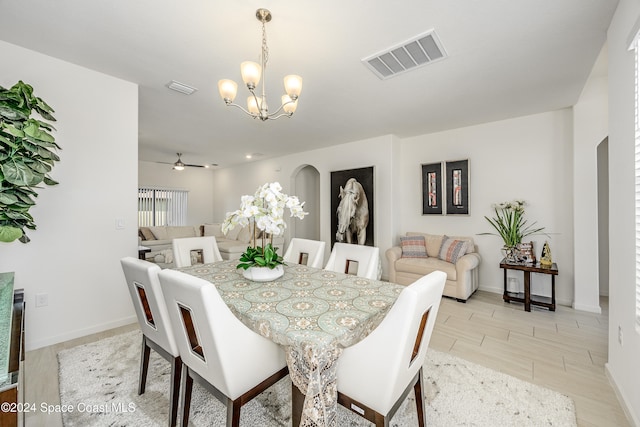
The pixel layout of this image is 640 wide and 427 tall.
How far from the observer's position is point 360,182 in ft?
16.0

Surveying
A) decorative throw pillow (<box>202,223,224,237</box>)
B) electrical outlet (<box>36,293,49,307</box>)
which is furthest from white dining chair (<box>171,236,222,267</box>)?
decorative throw pillow (<box>202,223,224,237</box>)

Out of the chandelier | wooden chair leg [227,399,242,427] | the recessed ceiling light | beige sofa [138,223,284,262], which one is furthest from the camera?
beige sofa [138,223,284,262]

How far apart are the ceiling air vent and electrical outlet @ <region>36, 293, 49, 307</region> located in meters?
3.45

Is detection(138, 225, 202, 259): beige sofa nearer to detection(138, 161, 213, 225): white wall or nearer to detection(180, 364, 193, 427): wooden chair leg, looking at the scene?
detection(138, 161, 213, 225): white wall

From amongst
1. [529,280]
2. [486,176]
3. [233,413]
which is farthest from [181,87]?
[529,280]

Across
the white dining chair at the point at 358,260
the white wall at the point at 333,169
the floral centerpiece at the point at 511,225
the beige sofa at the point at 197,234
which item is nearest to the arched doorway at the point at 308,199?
the white wall at the point at 333,169

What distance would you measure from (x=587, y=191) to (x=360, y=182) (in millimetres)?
2970

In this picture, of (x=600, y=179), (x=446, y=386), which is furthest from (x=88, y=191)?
(x=600, y=179)

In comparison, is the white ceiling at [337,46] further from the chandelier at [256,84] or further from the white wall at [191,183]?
the white wall at [191,183]

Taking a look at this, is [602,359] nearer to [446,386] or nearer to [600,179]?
[446,386]

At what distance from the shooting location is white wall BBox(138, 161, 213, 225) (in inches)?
285

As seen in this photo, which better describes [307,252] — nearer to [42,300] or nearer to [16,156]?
[16,156]

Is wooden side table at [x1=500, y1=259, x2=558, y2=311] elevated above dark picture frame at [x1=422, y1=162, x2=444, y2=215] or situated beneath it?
situated beneath

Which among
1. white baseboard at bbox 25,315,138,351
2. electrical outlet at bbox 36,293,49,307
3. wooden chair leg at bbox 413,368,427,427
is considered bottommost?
white baseboard at bbox 25,315,138,351
